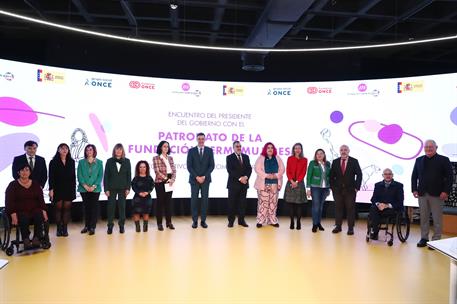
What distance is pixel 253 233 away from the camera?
727cm

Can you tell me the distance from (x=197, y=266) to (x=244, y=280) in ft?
2.40

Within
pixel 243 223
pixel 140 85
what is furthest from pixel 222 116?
pixel 243 223

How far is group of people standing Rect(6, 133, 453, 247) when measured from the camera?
6.08 m

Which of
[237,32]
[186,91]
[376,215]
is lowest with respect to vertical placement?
[376,215]

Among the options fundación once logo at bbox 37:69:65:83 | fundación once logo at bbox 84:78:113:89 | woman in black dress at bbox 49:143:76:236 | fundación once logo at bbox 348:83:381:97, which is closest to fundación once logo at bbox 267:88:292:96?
fundación once logo at bbox 348:83:381:97

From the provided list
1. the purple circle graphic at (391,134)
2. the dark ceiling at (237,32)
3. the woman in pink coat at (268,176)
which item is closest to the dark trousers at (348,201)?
the woman in pink coat at (268,176)

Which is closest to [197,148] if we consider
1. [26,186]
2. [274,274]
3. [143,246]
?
[143,246]

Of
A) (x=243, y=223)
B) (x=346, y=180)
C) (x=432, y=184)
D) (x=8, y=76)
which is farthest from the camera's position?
(x=243, y=223)

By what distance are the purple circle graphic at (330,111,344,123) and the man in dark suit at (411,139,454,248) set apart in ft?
8.46

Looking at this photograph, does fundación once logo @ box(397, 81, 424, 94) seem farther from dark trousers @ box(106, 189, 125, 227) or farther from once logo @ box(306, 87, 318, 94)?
dark trousers @ box(106, 189, 125, 227)

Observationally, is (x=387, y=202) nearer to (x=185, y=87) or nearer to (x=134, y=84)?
(x=185, y=87)

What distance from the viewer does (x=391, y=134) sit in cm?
840

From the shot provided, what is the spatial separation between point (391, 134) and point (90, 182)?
5.43 metres

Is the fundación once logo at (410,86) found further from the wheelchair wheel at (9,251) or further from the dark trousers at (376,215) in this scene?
the wheelchair wheel at (9,251)
